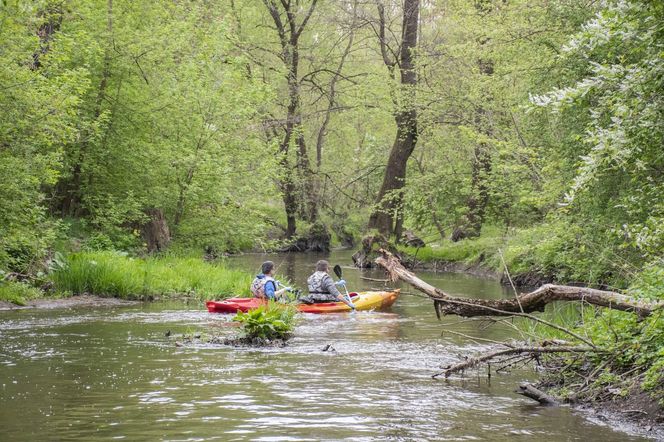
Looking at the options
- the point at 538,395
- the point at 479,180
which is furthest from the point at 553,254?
the point at 479,180

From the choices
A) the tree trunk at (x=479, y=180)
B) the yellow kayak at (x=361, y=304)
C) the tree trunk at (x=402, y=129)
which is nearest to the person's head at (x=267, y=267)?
the yellow kayak at (x=361, y=304)

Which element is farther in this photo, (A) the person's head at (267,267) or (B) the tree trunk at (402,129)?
(B) the tree trunk at (402,129)

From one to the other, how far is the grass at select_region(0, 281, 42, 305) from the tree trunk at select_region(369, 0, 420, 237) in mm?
14866

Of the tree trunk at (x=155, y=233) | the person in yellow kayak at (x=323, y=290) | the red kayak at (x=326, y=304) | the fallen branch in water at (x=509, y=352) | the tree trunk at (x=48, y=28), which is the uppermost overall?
the tree trunk at (x=48, y=28)

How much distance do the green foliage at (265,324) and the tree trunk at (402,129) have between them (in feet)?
52.9

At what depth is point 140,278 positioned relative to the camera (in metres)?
16.2

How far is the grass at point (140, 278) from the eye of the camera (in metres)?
15.6

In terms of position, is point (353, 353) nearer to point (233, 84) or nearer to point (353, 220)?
point (233, 84)

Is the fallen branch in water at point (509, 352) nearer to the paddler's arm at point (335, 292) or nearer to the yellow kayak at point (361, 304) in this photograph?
the yellow kayak at point (361, 304)

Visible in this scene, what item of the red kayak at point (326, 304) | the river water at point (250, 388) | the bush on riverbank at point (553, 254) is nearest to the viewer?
the river water at point (250, 388)

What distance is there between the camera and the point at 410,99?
26.3 meters

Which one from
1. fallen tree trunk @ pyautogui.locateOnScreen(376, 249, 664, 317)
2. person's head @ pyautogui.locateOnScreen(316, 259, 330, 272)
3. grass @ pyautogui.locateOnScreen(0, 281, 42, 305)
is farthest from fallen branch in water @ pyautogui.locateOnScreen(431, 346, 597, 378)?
grass @ pyautogui.locateOnScreen(0, 281, 42, 305)

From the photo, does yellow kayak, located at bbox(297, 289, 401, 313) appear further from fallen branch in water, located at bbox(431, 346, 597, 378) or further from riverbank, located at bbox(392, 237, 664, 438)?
riverbank, located at bbox(392, 237, 664, 438)

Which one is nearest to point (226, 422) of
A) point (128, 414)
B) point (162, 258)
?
point (128, 414)
